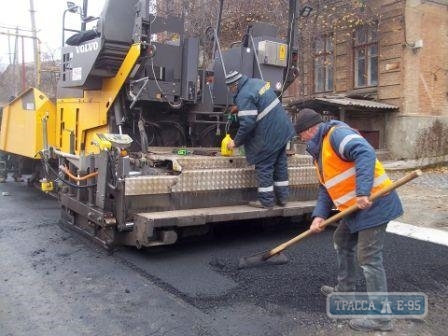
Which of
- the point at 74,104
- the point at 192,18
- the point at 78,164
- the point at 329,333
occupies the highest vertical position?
the point at 192,18

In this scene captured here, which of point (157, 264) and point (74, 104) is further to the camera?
point (74, 104)

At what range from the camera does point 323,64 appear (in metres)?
17.3

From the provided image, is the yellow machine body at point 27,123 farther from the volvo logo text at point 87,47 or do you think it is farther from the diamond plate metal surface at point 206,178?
the diamond plate metal surface at point 206,178

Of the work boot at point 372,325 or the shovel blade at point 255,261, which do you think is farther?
the shovel blade at point 255,261

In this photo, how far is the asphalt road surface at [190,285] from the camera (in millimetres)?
3342

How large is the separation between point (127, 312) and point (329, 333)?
4.66ft

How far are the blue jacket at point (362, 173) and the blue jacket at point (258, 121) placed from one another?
1588 mm

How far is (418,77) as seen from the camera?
14.9 m

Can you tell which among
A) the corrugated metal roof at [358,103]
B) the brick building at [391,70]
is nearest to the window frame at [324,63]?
the brick building at [391,70]

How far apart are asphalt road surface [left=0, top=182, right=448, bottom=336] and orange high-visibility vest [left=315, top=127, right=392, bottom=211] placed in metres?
0.85

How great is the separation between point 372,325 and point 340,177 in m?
1.00

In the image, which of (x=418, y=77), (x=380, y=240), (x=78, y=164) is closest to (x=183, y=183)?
(x=78, y=164)

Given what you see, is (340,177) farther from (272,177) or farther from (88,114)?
(88,114)

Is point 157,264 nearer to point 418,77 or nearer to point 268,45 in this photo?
point 268,45
